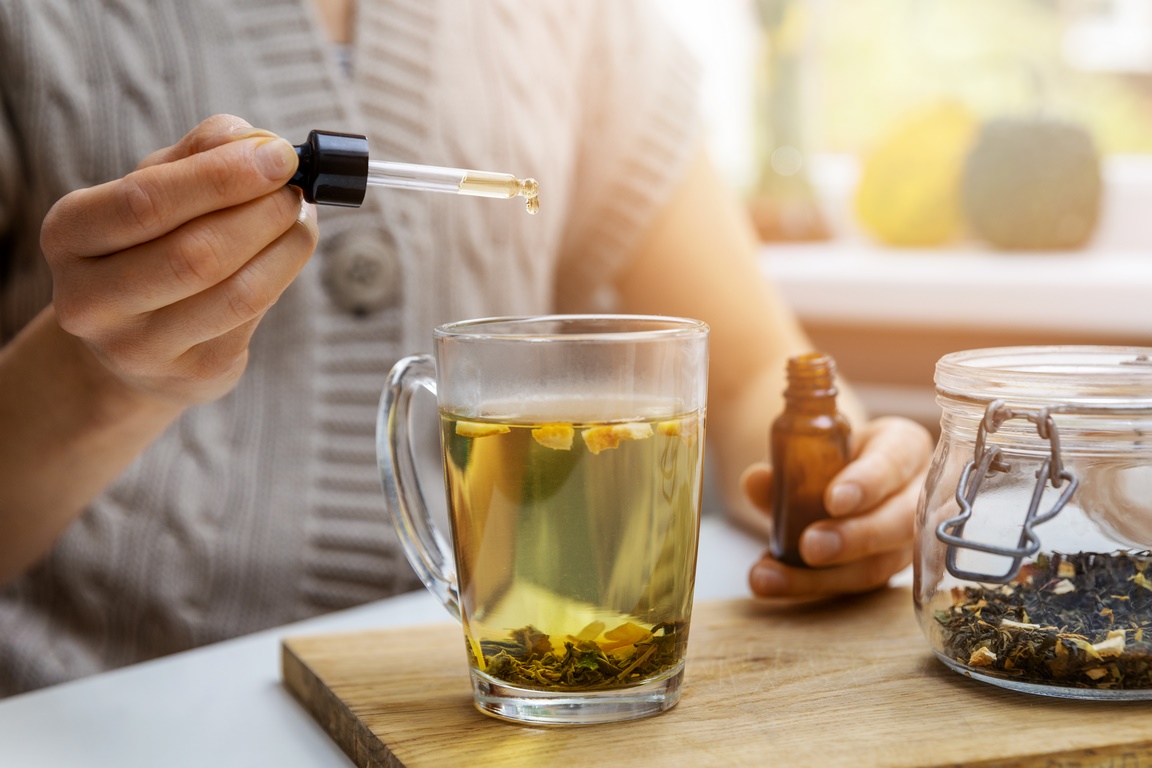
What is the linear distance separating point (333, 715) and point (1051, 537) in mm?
393

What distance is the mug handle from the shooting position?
2.22 ft

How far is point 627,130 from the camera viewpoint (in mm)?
1241

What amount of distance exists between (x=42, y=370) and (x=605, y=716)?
1.39ft

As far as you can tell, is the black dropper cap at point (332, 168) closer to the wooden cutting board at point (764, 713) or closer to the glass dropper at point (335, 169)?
the glass dropper at point (335, 169)

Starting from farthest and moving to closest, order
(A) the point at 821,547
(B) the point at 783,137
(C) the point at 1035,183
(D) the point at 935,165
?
(B) the point at 783,137 → (D) the point at 935,165 → (C) the point at 1035,183 → (A) the point at 821,547

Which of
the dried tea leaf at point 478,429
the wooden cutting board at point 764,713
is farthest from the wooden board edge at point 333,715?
the dried tea leaf at point 478,429

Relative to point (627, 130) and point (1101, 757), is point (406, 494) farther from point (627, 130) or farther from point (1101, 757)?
point (627, 130)

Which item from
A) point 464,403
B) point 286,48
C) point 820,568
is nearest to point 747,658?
point 820,568

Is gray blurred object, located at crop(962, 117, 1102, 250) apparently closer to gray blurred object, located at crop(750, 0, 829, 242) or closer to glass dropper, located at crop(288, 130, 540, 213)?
gray blurred object, located at crop(750, 0, 829, 242)

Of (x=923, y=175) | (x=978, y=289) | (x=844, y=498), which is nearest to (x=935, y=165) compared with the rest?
(x=923, y=175)

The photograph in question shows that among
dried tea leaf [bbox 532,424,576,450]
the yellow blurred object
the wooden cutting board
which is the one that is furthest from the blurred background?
dried tea leaf [bbox 532,424,576,450]

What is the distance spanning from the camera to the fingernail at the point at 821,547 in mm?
753

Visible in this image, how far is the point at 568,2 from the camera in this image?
4.03 feet

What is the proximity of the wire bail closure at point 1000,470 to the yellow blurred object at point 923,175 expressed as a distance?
1.28m
